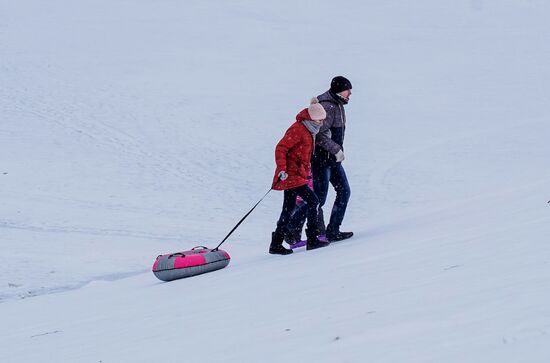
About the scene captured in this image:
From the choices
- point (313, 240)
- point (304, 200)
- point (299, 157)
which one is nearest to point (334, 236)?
point (313, 240)

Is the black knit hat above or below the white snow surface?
above

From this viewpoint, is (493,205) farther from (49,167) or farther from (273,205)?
(49,167)

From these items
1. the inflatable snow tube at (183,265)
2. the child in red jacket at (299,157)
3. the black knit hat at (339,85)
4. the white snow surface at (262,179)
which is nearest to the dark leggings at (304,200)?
the child in red jacket at (299,157)

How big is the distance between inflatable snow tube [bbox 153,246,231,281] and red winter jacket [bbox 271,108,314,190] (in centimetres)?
93

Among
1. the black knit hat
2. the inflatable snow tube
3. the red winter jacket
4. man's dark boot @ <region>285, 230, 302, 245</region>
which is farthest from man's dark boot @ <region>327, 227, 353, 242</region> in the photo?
the black knit hat

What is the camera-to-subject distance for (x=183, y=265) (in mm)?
7199

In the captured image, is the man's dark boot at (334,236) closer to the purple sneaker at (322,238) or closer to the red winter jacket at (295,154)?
the purple sneaker at (322,238)

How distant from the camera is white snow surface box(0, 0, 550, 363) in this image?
13.1ft

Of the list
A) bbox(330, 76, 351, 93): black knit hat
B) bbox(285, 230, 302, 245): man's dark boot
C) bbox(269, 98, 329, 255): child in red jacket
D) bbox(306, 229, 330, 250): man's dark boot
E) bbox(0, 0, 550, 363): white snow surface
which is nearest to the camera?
bbox(0, 0, 550, 363): white snow surface

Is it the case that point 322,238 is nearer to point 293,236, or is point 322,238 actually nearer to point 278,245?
point 293,236

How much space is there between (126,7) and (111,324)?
83.7 ft

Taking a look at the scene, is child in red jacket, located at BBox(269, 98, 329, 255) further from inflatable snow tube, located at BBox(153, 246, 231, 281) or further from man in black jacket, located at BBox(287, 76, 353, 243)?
inflatable snow tube, located at BBox(153, 246, 231, 281)

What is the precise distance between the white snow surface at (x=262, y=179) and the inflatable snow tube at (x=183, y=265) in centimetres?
16

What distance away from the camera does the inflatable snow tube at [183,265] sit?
283 inches
